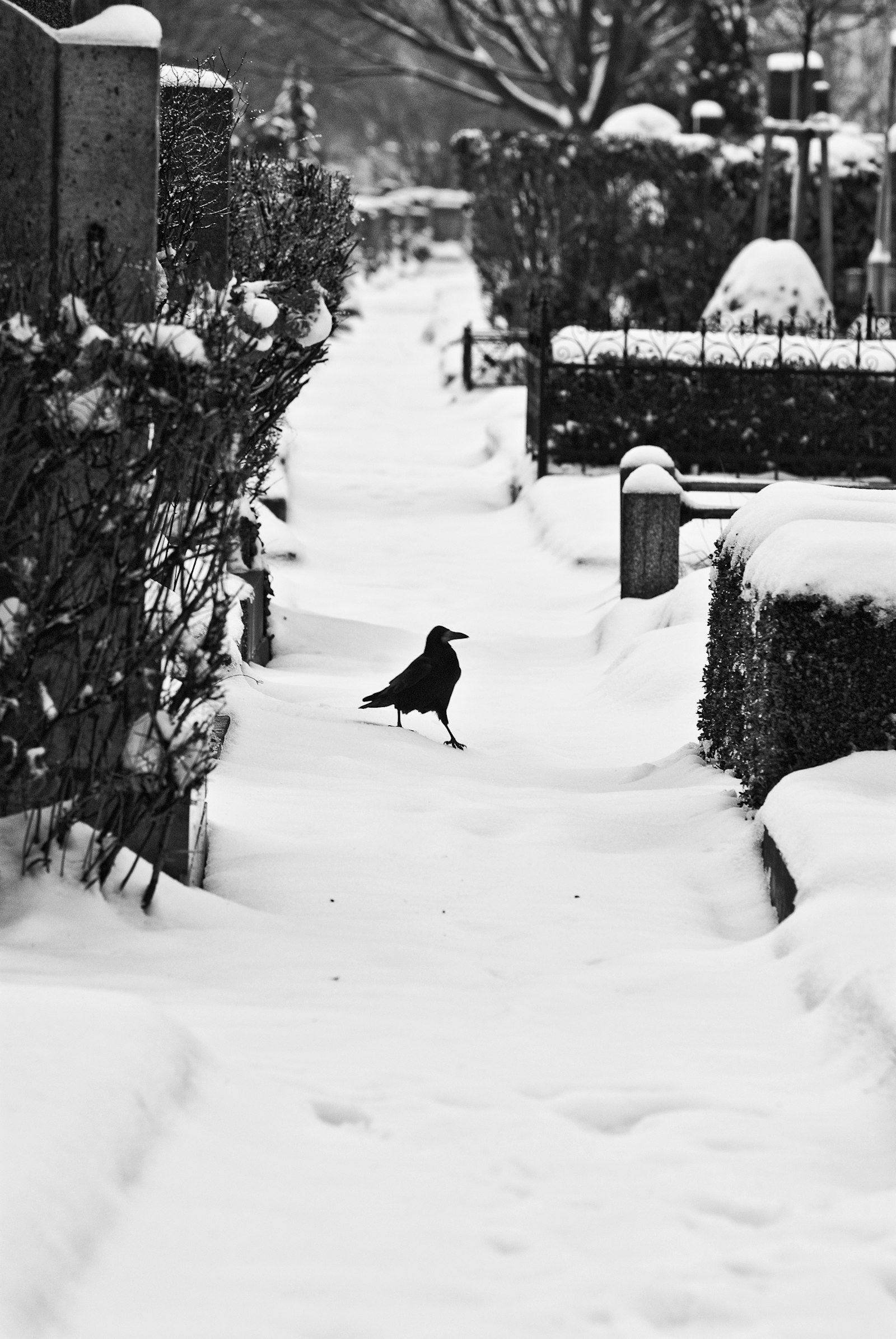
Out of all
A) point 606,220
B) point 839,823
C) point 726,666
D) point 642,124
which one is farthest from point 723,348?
point 642,124

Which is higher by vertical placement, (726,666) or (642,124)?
(642,124)

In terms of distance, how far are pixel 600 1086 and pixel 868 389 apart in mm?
10438

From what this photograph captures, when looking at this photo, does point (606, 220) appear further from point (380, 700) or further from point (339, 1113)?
point (339, 1113)

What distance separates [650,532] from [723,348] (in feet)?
14.9

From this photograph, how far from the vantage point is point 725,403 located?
13.2m

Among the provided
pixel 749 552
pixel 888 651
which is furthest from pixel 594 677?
pixel 888 651

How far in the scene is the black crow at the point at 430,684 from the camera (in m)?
6.91

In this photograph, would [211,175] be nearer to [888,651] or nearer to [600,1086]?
[888,651]

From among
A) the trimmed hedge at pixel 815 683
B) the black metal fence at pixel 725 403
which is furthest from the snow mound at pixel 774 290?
the trimmed hedge at pixel 815 683

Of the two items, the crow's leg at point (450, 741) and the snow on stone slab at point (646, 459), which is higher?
the snow on stone slab at point (646, 459)

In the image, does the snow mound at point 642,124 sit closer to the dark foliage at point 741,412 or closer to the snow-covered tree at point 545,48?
the dark foliage at point 741,412

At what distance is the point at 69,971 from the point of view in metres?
3.78

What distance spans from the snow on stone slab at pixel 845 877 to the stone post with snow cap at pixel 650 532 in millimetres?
4608

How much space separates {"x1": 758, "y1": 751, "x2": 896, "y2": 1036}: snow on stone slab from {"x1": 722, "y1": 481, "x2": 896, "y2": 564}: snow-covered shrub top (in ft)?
3.20
